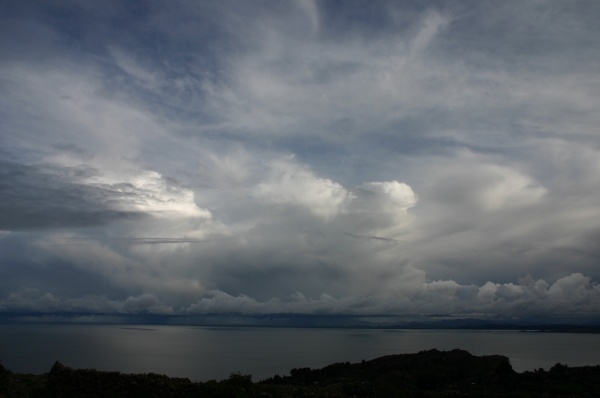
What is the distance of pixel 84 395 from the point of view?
25.7 meters

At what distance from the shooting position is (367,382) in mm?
56500

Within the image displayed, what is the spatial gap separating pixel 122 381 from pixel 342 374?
47986 mm

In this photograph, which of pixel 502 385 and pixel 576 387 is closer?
pixel 576 387

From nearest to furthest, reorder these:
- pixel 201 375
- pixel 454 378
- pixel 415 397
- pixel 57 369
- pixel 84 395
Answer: pixel 84 395, pixel 57 369, pixel 415 397, pixel 454 378, pixel 201 375

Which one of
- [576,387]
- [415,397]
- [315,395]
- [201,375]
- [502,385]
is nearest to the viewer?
[315,395]

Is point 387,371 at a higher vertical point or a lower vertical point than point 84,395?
lower

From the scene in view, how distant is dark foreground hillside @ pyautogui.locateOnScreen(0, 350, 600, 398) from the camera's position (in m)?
26.1

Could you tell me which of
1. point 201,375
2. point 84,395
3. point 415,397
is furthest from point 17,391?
point 201,375

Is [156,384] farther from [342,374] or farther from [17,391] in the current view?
[342,374]

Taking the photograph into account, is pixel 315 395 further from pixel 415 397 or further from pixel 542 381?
pixel 542 381

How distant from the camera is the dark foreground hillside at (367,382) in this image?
85.5 ft

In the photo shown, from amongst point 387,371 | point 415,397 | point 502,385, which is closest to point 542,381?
point 502,385

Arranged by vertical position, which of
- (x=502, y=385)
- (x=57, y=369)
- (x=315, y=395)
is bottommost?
Answer: (x=502, y=385)

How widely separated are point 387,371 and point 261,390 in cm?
4688
